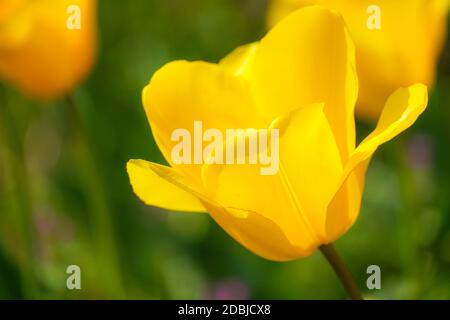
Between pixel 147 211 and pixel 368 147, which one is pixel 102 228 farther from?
pixel 368 147

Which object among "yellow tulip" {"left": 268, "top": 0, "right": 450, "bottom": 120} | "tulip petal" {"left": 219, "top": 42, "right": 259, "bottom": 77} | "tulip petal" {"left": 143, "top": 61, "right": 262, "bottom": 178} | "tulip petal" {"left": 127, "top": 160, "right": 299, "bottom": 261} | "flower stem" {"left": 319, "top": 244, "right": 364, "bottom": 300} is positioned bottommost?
"flower stem" {"left": 319, "top": 244, "right": 364, "bottom": 300}

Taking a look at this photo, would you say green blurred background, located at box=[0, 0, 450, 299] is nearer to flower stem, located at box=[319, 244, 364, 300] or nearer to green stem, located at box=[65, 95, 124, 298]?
green stem, located at box=[65, 95, 124, 298]

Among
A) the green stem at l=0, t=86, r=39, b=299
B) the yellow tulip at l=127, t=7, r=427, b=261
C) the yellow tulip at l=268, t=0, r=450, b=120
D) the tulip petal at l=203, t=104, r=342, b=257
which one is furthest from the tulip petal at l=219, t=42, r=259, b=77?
the green stem at l=0, t=86, r=39, b=299

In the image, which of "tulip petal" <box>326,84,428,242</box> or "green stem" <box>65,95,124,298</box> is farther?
"green stem" <box>65,95,124,298</box>

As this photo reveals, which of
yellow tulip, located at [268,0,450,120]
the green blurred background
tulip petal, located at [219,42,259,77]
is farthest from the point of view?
the green blurred background

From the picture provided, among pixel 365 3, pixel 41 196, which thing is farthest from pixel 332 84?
pixel 41 196

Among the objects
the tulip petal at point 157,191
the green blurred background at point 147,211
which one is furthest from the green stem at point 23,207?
the tulip petal at point 157,191
